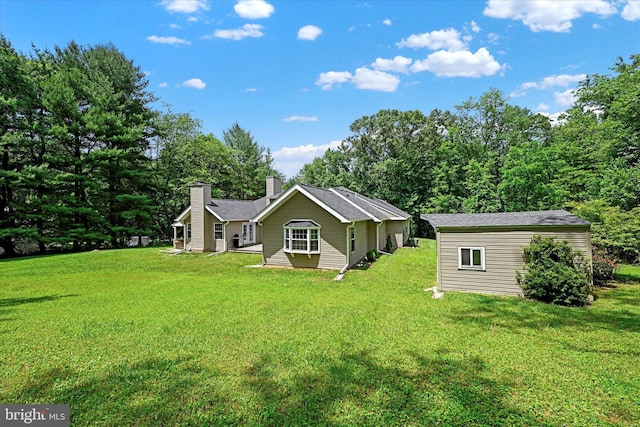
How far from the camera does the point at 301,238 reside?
14.9m

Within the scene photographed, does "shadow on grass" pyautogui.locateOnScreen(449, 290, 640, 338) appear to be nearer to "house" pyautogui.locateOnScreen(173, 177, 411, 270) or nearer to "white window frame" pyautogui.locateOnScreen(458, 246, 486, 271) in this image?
"white window frame" pyautogui.locateOnScreen(458, 246, 486, 271)

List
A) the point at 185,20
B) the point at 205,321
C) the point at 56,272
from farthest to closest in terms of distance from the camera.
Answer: the point at 56,272
the point at 185,20
the point at 205,321

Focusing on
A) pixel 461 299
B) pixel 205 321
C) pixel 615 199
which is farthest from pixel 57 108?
pixel 615 199

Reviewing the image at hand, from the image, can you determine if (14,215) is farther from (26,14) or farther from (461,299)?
(461,299)

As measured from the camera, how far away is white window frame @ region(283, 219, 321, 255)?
14609mm

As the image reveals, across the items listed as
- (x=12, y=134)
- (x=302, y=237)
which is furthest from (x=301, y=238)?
(x=12, y=134)

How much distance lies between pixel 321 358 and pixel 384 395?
1.48m

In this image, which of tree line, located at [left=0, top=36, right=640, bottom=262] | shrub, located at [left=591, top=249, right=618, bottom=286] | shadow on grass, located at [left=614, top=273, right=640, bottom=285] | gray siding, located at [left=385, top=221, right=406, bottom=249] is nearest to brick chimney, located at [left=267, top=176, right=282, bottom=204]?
gray siding, located at [left=385, top=221, right=406, bottom=249]

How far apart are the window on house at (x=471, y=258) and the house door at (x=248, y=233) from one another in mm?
16846

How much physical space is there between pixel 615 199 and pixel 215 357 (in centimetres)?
2274

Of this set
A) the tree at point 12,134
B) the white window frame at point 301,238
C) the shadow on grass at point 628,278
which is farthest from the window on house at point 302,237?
the tree at point 12,134

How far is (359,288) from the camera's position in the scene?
434 inches

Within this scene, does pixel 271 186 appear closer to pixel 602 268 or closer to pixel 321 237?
pixel 321 237

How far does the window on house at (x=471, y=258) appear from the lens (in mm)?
10070
